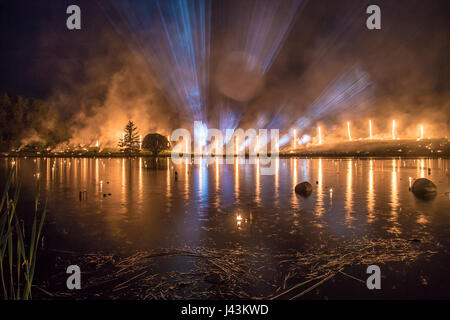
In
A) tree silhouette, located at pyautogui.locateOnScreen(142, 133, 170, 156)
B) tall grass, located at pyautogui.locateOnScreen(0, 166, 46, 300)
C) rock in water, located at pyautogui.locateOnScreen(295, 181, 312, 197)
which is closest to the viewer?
tall grass, located at pyautogui.locateOnScreen(0, 166, 46, 300)

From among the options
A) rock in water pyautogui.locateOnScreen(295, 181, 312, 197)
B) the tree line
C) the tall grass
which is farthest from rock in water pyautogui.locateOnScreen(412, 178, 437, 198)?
the tree line

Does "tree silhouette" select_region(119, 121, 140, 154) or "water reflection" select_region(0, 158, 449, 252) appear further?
"tree silhouette" select_region(119, 121, 140, 154)

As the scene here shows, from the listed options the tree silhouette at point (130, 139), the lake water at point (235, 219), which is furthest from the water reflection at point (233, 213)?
the tree silhouette at point (130, 139)

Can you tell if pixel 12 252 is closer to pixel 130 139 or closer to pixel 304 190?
Answer: pixel 304 190

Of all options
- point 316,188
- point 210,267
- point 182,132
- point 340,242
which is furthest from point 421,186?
point 182,132

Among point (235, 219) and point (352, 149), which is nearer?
point (235, 219)

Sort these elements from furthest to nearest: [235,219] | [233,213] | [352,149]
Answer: [352,149] < [233,213] < [235,219]

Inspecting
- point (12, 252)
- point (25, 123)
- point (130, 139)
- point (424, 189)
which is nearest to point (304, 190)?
point (424, 189)

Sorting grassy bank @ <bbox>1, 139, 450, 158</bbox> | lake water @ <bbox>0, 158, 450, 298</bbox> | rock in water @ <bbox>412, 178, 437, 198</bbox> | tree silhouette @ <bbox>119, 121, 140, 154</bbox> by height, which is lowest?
lake water @ <bbox>0, 158, 450, 298</bbox>

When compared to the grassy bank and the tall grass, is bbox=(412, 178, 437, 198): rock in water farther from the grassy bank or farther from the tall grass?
the grassy bank

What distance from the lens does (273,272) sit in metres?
8.36

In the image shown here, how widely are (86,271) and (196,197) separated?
13.0m
